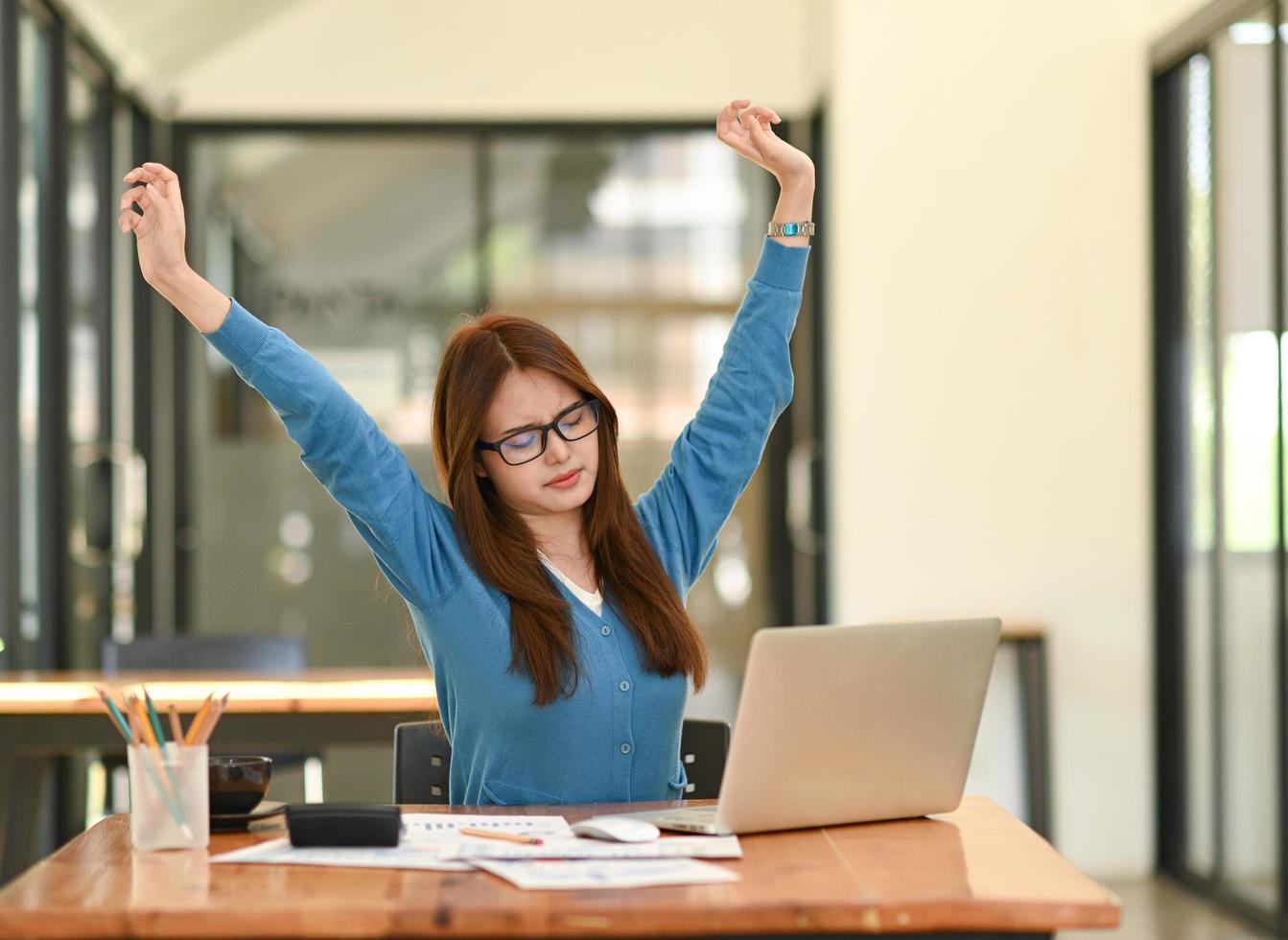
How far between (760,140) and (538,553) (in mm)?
557

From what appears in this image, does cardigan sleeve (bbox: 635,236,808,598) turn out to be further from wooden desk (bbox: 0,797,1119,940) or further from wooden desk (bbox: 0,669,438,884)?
wooden desk (bbox: 0,669,438,884)

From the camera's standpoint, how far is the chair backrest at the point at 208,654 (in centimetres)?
413

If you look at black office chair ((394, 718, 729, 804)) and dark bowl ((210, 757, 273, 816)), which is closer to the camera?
dark bowl ((210, 757, 273, 816))

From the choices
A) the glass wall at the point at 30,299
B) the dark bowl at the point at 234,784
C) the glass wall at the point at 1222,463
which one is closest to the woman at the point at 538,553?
the dark bowl at the point at 234,784

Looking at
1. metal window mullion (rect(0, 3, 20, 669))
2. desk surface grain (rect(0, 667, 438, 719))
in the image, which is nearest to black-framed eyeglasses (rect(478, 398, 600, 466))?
desk surface grain (rect(0, 667, 438, 719))

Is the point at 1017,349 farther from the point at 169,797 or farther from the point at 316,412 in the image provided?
the point at 169,797

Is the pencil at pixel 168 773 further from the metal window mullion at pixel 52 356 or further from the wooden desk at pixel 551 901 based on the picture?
the metal window mullion at pixel 52 356

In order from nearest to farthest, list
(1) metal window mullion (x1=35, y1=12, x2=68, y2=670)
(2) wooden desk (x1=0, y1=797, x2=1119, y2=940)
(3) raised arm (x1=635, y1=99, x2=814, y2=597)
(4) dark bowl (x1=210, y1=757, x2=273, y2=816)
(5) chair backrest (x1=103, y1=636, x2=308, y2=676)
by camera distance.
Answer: (2) wooden desk (x1=0, y1=797, x2=1119, y2=940)
(4) dark bowl (x1=210, y1=757, x2=273, y2=816)
(3) raised arm (x1=635, y1=99, x2=814, y2=597)
(5) chair backrest (x1=103, y1=636, x2=308, y2=676)
(1) metal window mullion (x1=35, y1=12, x2=68, y2=670)

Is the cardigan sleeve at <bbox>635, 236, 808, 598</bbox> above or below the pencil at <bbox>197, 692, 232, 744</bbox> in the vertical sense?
above

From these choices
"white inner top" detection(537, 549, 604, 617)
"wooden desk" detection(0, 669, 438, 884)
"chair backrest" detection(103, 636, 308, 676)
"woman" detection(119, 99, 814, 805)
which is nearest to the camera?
"woman" detection(119, 99, 814, 805)

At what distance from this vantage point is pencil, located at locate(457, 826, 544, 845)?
1.53 metres

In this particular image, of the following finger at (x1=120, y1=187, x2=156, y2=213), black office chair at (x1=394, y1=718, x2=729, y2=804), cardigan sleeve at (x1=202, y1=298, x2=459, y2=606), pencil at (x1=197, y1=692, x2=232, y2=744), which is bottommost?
black office chair at (x1=394, y1=718, x2=729, y2=804)

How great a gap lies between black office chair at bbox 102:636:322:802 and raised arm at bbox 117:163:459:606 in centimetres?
236

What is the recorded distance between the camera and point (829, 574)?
5.37m
